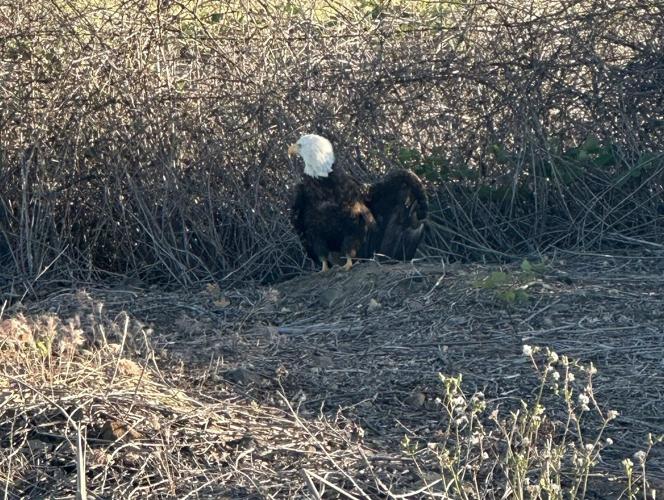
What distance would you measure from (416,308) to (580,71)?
241 cm

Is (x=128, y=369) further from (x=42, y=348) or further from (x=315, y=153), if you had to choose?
(x=315, y=153)

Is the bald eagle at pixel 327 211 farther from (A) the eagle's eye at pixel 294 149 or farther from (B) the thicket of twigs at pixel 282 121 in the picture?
(B) the thicket of twigs at pixel 282 121

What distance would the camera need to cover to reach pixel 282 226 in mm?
7664

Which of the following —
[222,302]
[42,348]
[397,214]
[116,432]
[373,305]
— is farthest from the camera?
[397,214]

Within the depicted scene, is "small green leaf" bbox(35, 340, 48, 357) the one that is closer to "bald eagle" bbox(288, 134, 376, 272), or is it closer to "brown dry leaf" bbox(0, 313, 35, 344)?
"brown dry leaf" bbox(0, 313, 35, 344)

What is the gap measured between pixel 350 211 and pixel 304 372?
2365 mm

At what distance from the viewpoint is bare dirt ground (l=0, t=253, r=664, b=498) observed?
3.92 m

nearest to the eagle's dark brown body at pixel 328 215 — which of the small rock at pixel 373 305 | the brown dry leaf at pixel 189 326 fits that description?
the small rock at pixel 373 305

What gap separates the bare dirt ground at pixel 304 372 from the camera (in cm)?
392

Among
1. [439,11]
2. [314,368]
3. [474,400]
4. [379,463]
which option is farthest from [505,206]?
[474,400]

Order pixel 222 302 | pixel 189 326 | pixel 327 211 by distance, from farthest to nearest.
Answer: pixel 327 211 < pixel 222 302 < pixel 189 326

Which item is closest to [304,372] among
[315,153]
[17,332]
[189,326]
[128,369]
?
[128,369]

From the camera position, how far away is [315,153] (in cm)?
703

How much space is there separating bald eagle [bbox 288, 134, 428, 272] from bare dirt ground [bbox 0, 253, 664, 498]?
32cm
